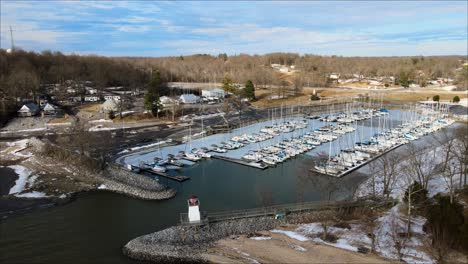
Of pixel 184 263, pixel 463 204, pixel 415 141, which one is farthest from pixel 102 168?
pixel 415 141

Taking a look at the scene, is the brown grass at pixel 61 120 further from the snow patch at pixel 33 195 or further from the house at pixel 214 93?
the house at pixel 214 93

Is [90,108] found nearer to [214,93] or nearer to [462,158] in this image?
[214,93]

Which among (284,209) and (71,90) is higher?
(71,90)

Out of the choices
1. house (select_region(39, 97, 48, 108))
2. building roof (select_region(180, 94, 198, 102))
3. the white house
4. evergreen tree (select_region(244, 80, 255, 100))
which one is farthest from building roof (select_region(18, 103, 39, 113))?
the white house

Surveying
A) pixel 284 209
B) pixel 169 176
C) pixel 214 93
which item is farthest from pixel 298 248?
pixel 214 93

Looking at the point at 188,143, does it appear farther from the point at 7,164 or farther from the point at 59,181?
the point at 7,164

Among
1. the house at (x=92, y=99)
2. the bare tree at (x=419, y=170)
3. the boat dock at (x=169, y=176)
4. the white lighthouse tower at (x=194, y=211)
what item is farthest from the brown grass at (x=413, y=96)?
the white lighthouse tower at (x=194, y=211)

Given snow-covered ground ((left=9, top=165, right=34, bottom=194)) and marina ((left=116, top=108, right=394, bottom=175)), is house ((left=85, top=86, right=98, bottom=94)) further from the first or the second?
snow-covered ground ((left=9, top=165, right=34, bottom=194))
